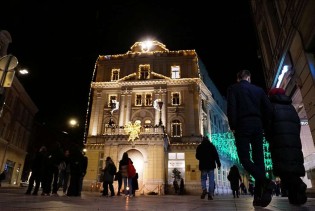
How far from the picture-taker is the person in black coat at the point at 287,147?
189 inches

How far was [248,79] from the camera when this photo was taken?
578 centimetres

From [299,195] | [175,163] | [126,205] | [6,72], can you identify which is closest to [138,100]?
[175,163]

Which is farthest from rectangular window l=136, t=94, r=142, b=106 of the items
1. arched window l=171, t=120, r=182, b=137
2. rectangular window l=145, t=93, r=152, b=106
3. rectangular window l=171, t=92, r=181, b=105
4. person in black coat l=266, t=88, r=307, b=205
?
person in black coat l=266, t=88, r=307, b=205

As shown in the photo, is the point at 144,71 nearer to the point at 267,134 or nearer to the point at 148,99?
the point at 148,99

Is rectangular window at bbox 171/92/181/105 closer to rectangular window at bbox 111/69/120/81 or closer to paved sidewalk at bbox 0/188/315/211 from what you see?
rectangular window at bbox 111/69/120/81

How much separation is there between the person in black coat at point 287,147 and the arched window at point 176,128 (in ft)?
94.4

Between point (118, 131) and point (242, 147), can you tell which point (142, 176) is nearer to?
point (118, 131)

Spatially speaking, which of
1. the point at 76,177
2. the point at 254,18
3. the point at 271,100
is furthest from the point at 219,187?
the point at 271,100

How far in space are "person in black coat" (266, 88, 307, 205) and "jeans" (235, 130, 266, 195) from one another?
421mm

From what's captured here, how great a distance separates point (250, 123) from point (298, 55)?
7724 mm

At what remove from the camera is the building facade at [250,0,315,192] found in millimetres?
9844

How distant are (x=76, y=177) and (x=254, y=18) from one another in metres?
17.5

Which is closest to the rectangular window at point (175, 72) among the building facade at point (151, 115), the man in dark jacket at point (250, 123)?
the building facade at point (151, 115)

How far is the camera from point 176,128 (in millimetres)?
34438
